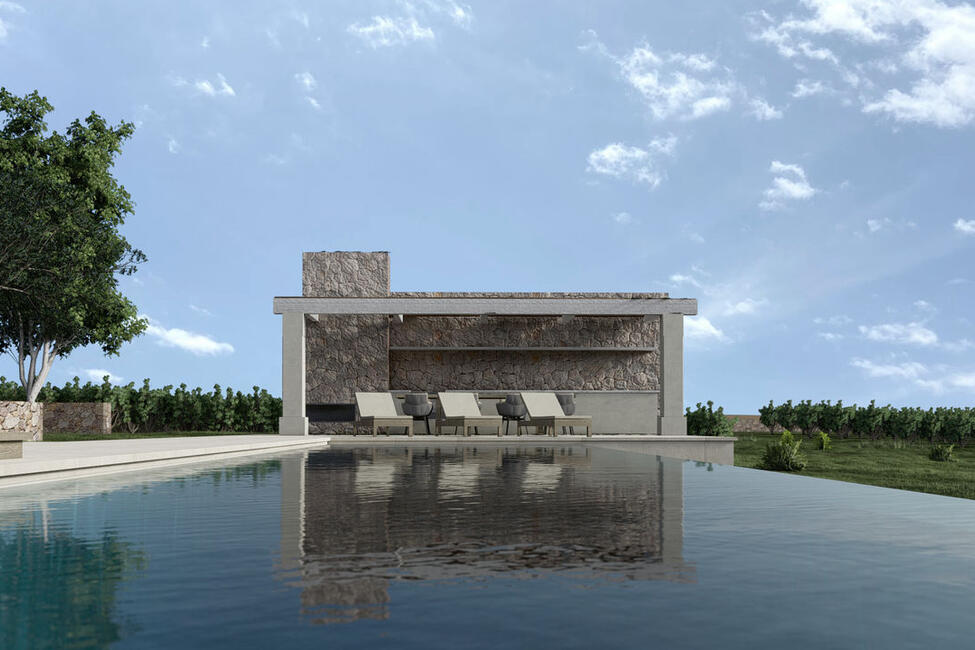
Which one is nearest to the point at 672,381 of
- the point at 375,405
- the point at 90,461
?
the point at 375,405

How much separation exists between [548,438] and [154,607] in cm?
1392

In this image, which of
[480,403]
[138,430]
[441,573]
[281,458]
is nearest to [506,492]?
[441,573]

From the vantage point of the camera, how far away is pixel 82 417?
24.9m

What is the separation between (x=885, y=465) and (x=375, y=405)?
35.7ft

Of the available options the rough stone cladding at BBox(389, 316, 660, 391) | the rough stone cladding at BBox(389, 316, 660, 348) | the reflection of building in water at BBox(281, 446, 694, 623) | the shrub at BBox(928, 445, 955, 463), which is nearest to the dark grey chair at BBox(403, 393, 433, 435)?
the rough stone cladding at BBox(389, 316, 660, 391)

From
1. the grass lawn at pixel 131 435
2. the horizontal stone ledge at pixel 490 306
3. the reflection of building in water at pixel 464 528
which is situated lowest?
the grass lawn at pixel 131 435

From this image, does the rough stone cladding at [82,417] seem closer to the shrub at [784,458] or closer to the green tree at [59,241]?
the green tree at [59,241]

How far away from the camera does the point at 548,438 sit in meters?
16.5

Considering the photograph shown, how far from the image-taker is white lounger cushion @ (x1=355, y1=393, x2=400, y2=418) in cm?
1766

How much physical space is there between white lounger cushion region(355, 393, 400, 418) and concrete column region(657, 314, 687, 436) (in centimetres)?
641

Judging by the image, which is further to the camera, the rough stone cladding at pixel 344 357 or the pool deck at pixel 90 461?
the rough stone cladding at pixel 344 357

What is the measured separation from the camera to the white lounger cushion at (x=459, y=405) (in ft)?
58.1

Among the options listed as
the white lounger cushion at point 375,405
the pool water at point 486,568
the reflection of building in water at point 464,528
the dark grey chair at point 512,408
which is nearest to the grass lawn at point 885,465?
the dark grey chair at point 512,408

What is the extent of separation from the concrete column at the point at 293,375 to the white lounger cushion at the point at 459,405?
368 cm
